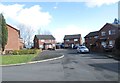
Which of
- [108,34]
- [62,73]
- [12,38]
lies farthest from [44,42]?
[62,73]

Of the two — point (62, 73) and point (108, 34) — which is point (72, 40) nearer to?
point (108, 34)

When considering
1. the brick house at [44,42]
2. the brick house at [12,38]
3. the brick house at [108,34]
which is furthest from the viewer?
the brick house at [44,42]

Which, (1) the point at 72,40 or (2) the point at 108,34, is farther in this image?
(1) the point at 72,40

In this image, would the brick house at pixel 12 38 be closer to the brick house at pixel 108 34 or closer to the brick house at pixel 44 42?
the brick house at pixel 108 34

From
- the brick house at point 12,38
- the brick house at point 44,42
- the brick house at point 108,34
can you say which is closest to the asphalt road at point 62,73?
the brick house at point 12,38

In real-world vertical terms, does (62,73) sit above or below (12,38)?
Result: below

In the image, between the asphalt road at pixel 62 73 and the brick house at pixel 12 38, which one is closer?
the asphalt road at pixel 62 73

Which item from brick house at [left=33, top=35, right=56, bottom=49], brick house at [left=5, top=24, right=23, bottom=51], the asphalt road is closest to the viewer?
the asphalt road

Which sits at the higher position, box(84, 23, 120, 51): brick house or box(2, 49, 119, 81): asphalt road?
box(84, 23, 120, 51): brick house

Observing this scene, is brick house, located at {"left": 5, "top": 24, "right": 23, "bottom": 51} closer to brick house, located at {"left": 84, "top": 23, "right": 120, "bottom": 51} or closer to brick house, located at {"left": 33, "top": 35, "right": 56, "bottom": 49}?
brick house, located at {"left": 84, "top": 23, "right": 120, "bottom": 51}

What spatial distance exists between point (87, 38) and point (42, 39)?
1954cm

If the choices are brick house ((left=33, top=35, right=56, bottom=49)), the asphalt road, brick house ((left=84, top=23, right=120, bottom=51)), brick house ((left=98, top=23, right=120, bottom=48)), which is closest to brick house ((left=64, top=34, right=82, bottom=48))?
brick house ((left=33, top=35, right=56, bottom=49))

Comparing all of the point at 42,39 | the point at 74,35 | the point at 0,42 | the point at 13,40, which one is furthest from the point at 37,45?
the point at 0,42

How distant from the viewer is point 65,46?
107 meters
